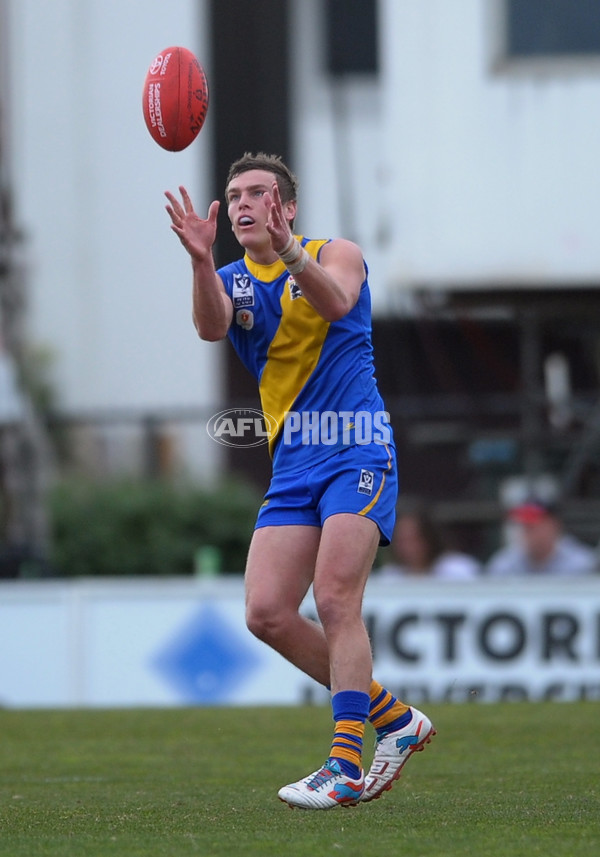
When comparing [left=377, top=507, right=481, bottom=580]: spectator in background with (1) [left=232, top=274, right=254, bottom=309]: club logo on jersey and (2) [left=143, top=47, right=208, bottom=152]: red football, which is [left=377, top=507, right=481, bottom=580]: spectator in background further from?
(1) [left=232, top=274, right=254, bottom=309]: club logo on jersey

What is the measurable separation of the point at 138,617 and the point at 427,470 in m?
4.64

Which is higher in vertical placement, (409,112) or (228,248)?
(409,112)

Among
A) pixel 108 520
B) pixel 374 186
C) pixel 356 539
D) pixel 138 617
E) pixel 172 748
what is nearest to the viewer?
pixel 356 539

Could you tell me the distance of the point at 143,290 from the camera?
19312 mm

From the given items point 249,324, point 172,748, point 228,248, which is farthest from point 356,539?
point 228,248

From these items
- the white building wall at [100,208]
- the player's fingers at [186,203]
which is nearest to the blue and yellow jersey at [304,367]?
the player's fingers at [186,203]

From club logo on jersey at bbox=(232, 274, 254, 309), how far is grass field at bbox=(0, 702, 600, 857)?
5.93ft

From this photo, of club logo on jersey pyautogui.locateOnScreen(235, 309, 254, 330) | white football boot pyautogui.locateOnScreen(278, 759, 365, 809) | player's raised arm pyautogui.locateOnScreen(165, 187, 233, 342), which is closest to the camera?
white football boot pyautogui.locateOnScreen(278, 759, 365, 809)

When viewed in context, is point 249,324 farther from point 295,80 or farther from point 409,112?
point 295,80

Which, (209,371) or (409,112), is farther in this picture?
(209,371)

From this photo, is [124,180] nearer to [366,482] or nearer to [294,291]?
[294,291]

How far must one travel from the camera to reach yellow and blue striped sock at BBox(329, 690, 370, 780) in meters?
5.65

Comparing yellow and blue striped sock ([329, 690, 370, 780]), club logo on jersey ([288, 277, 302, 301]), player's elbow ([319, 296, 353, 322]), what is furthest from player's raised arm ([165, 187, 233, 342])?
yellow and blue striped sock ([329, 690, 370, 780])

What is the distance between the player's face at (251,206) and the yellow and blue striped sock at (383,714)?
5.57 feet
